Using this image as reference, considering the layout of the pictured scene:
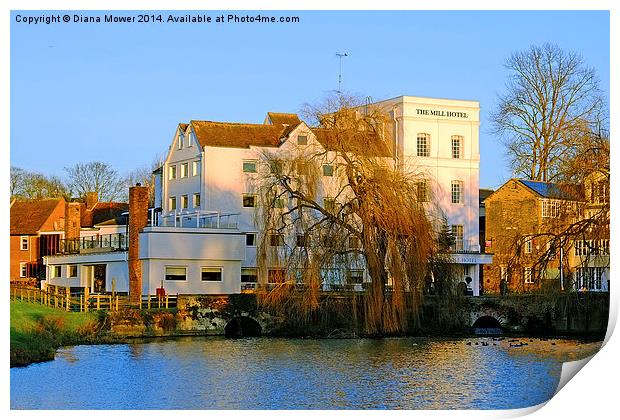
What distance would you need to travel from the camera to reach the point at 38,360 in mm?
26844

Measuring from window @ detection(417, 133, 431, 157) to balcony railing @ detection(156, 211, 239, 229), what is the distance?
26.6 ft

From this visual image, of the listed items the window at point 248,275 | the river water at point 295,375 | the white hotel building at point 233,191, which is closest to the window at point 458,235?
the white hotel building at point 233,191

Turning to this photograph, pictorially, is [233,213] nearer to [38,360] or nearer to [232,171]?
[232,171]

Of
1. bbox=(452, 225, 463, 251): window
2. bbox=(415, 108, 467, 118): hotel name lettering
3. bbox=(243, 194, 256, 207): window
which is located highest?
bbox=(415, 108, 467, 118): hotel name lettering

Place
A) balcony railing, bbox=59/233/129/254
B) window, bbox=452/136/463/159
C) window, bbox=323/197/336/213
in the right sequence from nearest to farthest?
window, bbox=323/197/336/213 → balcony railing, bbox=59/233/129/254 → window, bbox=452/136/463/159

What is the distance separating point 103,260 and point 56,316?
8.93 m

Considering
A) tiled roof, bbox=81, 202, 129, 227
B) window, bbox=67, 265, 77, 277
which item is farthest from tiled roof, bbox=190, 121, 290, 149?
tiled roof, bbox=81, 202, 129, 227

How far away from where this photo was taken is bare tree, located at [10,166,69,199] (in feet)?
156

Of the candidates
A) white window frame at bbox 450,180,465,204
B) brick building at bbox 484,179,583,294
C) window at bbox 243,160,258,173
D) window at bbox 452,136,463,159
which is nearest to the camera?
brick building at bbox 484,179,583,294

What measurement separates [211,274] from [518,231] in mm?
15312

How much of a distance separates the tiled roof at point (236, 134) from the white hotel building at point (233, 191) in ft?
0.13

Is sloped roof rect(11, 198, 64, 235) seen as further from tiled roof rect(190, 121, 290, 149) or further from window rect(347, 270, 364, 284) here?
window rect(347, 270, 364, 284)
